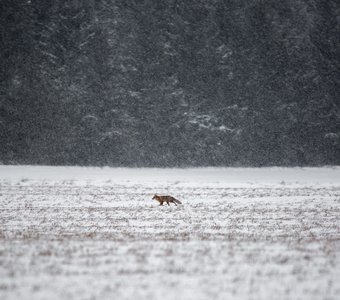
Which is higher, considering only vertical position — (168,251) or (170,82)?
(170,82)

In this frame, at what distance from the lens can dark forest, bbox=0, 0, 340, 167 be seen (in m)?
59.0

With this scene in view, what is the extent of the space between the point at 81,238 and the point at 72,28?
53.0 m

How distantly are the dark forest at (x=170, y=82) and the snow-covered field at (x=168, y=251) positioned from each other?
3831cm

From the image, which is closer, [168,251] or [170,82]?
[168,251]

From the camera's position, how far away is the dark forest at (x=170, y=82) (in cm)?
5903

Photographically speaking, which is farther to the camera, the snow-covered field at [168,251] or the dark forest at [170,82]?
the dark forest at [170,82]

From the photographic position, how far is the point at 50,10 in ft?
203

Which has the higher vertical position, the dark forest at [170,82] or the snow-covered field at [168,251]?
the dark forest at [170,82]

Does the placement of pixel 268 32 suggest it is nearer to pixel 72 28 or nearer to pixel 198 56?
pixel 198 56

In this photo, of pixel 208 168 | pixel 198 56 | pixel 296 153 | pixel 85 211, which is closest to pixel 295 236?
pixel 85 211

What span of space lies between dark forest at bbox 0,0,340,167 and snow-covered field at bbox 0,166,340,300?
38306 mm

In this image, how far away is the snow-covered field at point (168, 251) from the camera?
7828mm

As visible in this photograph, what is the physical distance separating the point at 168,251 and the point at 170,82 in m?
53.1

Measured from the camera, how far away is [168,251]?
1044 cm
